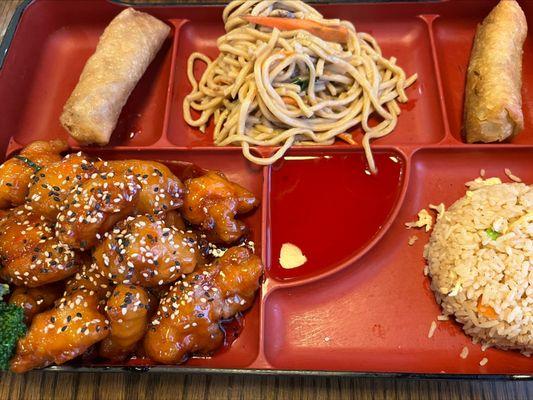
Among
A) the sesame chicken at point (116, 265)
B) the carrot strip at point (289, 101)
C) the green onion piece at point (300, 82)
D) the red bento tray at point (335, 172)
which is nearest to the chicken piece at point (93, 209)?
the sesame chicken at point (116, 265)

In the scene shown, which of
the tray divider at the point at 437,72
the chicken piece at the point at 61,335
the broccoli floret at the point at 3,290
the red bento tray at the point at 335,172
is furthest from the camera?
the tray divider at the point at 437,72

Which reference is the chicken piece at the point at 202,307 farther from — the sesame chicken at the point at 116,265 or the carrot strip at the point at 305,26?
the carrot strip at the point at 305,26

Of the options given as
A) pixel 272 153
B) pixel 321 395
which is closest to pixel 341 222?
pixel 272 153

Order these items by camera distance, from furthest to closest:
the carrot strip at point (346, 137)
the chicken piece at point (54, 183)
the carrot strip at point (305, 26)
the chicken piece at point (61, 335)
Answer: the carrot strip at point (305, 26) → the carrot strip at point (346, 137) → the chicken piece at point (54, 183) → the chicken piece at point (61, 335)

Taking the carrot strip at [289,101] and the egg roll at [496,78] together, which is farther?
the carrot strip at [289,101]

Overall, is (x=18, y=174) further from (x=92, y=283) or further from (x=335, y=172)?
(x=335, y=172)

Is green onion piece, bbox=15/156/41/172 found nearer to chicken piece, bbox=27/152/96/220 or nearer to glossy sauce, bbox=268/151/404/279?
chicken piece, bbox=27/152/96/220
